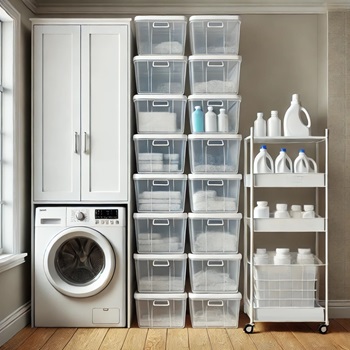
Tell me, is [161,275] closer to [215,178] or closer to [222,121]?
[215,178]

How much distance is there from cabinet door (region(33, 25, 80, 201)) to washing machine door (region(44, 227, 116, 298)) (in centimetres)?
36

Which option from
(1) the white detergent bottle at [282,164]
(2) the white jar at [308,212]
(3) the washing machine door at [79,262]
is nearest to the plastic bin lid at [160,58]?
(1) the white detergent bottle at [282,164]

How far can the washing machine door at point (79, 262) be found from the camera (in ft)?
11.8

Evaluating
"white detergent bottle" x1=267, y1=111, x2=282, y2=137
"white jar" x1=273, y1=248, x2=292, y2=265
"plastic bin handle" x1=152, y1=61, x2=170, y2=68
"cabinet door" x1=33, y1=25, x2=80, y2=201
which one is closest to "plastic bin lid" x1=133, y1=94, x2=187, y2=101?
"plastic bin handle" x1=152, y1=61, x2=170, y2=68

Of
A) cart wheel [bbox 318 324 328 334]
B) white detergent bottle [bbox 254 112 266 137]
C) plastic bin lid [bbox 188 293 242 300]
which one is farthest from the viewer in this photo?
white detergent bottle [bbox 254 112 266 137]

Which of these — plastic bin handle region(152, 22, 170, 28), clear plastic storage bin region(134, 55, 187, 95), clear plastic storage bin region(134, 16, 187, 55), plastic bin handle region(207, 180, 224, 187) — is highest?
plastic bin handle region(152, 22, 170, 28)

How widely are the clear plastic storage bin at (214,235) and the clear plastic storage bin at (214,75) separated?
931 mm

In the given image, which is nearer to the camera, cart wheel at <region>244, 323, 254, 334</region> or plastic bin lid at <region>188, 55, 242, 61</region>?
cart wheel at <region>244, 323, 254, 334</region>

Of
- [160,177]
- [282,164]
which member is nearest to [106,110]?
[160,177]

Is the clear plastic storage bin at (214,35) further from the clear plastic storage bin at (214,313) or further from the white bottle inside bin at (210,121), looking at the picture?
the clear plastic storage bin at (214,313)

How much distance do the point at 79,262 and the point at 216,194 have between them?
1.10 meters

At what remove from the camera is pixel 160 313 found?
12.1ft

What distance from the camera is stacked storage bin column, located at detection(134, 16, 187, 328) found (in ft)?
12.1

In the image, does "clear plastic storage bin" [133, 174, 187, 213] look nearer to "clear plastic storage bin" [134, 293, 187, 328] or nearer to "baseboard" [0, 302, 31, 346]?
"clear plastic storage bin" [134, 293, 187, 328]
